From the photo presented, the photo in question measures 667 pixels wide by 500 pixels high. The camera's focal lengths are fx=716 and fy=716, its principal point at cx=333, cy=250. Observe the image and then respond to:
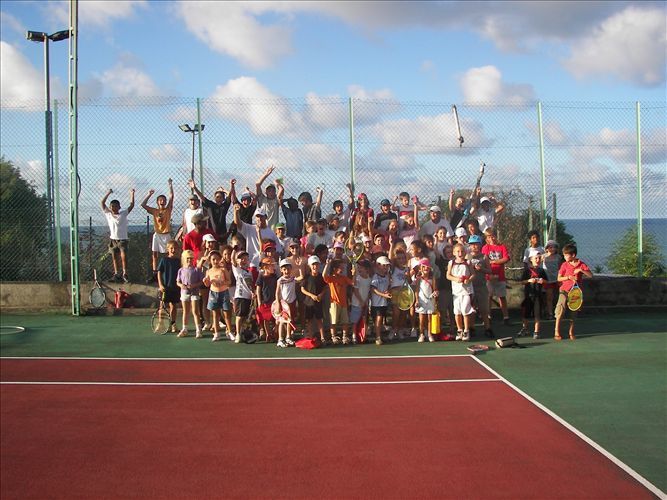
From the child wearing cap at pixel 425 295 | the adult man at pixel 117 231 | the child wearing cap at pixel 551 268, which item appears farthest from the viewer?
the adult man at pixel 117 231

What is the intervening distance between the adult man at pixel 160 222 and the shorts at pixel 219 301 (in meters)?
2.04

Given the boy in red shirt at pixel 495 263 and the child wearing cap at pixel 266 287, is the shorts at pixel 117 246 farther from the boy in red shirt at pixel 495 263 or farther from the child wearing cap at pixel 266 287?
the boy in red shirt at pixel 495 263

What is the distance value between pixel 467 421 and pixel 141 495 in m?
3.34

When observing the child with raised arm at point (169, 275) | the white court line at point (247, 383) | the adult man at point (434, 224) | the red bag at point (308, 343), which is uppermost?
the adult man at point (434, 224)

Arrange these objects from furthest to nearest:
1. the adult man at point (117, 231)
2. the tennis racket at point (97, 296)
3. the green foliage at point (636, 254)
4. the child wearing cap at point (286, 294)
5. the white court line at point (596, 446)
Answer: the green foliage at point (636, 254), the tennis racket at point (97, 296), the adult man at point (117, 231), the child wearing cap at point (286, 294), the white court line at point (596, 446)

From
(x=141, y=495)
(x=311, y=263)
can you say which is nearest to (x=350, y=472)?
(x=141, y=495)

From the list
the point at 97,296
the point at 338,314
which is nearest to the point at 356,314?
the point at 338,314

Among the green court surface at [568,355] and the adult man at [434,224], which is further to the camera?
the adult man at [434,224]

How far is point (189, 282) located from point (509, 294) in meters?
6.17

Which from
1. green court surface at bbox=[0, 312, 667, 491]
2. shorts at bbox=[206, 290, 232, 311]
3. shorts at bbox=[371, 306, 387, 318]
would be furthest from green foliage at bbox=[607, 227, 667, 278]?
shorts at bbox=[206, 290, 232, 311]

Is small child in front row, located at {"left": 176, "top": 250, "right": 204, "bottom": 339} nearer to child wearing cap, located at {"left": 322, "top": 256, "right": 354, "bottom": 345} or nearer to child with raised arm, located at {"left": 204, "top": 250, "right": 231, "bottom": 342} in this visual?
child with raised arm, located at {"left": 204, "top": 250, "right": 231, "bottom": 342}

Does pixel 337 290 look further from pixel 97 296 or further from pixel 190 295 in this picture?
pixel 97 296

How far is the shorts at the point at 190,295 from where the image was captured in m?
11.8

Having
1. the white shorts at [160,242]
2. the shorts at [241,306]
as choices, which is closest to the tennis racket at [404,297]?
the shorts at [241,306]
